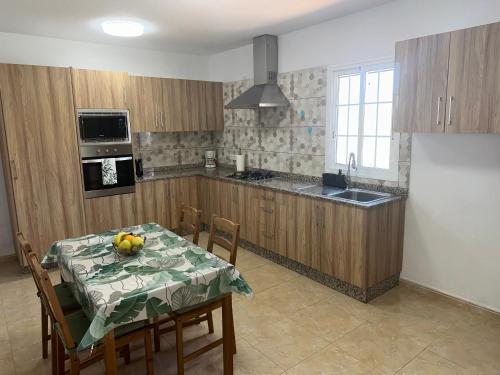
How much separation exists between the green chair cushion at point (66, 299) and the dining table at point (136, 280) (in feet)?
0.52

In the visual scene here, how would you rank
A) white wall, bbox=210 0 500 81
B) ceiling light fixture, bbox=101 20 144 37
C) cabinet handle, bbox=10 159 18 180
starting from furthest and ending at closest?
cabinet handle, bbox=10 159 18 180, ceiling light fixture, bbox=101 20 144 37, white wall, bbox=210 0 500 81

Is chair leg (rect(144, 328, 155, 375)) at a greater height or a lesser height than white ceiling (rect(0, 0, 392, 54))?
lesser

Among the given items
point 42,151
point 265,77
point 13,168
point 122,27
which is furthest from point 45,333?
point 265,77

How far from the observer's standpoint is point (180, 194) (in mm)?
4547

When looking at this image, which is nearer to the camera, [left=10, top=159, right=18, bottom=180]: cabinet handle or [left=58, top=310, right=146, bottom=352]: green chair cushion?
[left=58, top=310, right=146, bottom=352]: green chair cushion

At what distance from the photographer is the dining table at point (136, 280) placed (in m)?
1.58

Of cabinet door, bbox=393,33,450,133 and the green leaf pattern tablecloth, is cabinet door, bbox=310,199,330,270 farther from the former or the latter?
the green leaf pattern tablecloth

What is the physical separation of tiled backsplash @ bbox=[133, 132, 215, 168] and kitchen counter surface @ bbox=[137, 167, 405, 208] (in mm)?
131

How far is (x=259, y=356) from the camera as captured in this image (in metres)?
2.27

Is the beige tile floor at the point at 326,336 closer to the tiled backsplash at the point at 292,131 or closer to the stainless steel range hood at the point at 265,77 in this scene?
the tiled backsplash at the point at 292,131

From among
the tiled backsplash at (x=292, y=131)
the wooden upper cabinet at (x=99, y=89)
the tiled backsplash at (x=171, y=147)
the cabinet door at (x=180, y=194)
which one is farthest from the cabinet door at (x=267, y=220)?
the wooden upper cabinet at (x=99, y=89)

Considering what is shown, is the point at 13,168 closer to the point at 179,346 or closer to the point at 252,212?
the point at 252,212

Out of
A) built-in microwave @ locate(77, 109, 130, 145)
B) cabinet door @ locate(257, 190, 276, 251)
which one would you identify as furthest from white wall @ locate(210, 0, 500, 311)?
built-in microwave @ locate(77, 109, 130, 145)

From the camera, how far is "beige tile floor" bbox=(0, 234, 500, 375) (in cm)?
216
